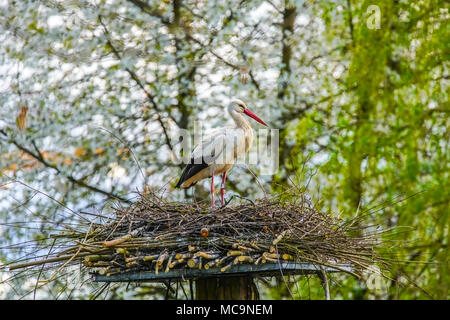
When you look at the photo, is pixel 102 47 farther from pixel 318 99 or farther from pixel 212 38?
pixel 318 99

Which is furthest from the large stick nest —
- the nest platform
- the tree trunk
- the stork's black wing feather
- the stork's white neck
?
the stork's white neck

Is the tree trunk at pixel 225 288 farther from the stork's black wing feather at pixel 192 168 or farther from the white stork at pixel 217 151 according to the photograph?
the stork's black wing feather at pixel 192 168

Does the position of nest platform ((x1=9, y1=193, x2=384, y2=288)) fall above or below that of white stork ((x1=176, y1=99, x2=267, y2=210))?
below

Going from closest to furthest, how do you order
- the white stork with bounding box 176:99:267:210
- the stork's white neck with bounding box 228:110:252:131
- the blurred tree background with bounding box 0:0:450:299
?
the white stork with bounding box 176:99:267:210
the stork's white neck with bounding box 228:110:252:131
the blurred tree background with bounding box 0:0:450:299

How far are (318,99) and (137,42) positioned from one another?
7.58ft

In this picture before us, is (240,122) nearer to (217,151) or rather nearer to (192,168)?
(217,151)

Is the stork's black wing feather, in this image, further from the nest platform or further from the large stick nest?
the nest platform

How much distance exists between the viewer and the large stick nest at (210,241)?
2.90m

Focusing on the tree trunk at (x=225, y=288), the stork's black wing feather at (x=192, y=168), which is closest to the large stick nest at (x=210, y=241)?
the tree trunk at (x=225, y=288)

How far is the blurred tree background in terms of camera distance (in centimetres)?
694

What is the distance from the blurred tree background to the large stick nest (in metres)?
3.56

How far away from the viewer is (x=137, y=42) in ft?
25.6

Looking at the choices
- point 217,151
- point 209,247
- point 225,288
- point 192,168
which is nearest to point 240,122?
point 217,151
